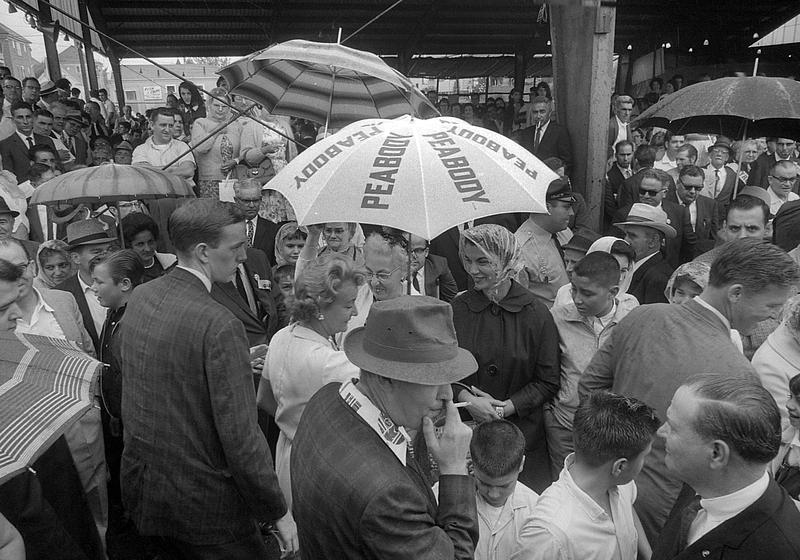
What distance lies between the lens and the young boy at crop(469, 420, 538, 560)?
2.42 metres

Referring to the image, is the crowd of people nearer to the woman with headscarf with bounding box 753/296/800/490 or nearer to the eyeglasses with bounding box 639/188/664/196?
the woman with headscarf with bounding box 753/296/800/490

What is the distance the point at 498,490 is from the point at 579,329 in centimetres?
117

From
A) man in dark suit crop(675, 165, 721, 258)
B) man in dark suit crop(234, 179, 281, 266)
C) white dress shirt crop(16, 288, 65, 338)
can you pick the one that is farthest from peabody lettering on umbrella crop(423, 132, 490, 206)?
man in dark suit crop(675, 165, 721, 258)

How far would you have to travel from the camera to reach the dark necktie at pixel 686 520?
6.11ft

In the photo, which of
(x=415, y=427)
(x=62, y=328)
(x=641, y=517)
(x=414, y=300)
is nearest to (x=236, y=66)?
(x=62, y=328)

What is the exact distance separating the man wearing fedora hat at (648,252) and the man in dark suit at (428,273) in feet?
4.33

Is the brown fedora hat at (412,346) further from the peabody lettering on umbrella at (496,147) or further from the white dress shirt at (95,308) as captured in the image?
the white dress shirt at (95,308)

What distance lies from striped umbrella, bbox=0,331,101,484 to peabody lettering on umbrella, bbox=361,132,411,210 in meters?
1.31

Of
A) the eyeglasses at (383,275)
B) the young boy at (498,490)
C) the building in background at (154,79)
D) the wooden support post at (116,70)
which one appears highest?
the building in background at (154,79)

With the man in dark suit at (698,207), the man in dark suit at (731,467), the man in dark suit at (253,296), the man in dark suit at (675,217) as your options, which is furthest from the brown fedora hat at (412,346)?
the man in dark suit at (698,207)

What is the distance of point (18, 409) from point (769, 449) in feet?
6.57

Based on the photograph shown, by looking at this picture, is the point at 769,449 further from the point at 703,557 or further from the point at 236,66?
the point at 236,66

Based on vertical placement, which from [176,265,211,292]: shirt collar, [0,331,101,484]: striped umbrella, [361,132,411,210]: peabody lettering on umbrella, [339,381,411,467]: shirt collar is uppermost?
[361,132,411,210]: peabody lettering on umbrella

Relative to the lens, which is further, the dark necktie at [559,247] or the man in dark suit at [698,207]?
the man in dark suit at [698,207]
